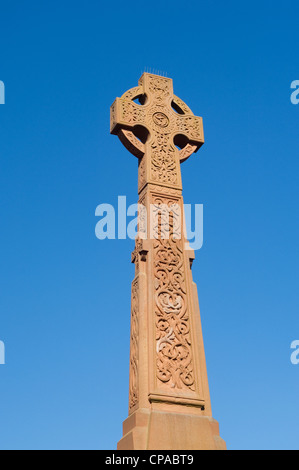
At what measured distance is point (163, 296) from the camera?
296 inches

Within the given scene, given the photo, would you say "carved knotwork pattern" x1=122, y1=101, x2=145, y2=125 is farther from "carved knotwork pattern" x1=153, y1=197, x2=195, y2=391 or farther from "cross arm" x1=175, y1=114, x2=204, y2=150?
"carved knotwork pattern" x1=153, y1=197, x2=195, y2=391

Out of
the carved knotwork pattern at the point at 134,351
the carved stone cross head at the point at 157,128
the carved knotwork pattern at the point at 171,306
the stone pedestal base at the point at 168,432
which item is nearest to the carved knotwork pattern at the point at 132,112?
the carved stone cross head at the point at 157,128

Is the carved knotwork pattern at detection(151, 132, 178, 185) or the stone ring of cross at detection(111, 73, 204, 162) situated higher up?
the stone ring of cross at detection(111, 73, 204, 162)

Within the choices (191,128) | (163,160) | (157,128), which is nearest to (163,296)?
(163,160)

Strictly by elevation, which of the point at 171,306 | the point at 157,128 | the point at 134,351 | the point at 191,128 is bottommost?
the point at 134,351

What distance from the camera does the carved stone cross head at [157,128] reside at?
8.63 meters

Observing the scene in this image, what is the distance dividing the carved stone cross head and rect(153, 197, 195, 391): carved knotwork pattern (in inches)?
22.4

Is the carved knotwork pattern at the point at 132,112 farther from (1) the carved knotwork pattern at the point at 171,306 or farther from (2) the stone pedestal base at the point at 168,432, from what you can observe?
(2) the stone pedestal base at the point at 168,432

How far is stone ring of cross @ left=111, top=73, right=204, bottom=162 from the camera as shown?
8764mm

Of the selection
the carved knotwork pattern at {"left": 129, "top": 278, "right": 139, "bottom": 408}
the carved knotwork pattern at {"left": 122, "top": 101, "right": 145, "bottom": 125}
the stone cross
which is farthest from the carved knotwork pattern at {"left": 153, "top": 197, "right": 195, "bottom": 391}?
the carved knotwork pattern at {"left": 122, "top": 101, "right": 145, "bottom": 125}

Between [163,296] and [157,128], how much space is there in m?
2.89

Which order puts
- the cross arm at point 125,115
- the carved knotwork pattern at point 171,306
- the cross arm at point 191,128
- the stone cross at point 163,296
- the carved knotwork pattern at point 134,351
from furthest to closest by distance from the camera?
the cross arm at point 191,128, the cross arm at point 125,115, the carved knotwork pattern at point 171,306, the carved knotwork pattern at point 134,351, the stone cross at point 163,296

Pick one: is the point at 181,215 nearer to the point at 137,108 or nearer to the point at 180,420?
the point at 137,108

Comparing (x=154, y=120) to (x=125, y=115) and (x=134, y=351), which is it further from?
(x=134, y=351)
